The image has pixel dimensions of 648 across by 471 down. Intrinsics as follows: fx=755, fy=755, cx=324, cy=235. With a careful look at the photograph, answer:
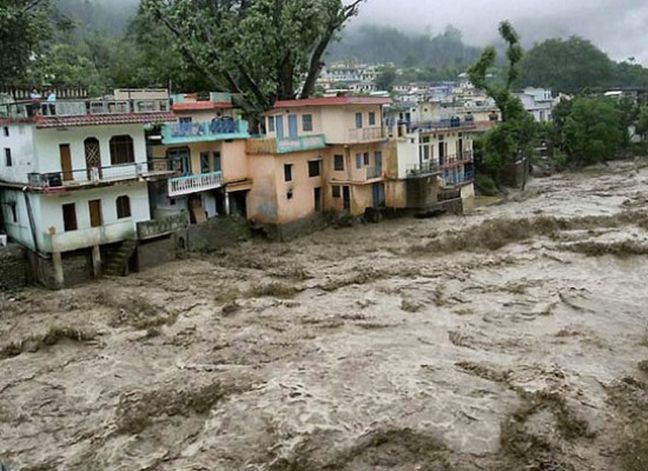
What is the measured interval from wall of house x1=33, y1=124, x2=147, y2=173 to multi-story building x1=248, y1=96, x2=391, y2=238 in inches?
253

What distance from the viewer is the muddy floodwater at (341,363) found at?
46.9 ft

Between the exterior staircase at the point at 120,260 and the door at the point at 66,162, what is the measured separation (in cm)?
313

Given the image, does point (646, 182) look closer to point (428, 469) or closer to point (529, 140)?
point (529, 140)

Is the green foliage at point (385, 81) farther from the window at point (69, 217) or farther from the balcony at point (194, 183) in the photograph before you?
the window at point (69, 217)

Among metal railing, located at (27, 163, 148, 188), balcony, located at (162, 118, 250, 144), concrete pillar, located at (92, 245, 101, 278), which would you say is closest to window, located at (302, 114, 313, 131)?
balcony, located at (162, 118, 250, 144)

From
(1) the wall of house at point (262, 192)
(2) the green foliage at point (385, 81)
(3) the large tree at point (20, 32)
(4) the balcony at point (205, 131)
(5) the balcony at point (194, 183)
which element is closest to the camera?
(5) the balcony at point (194, 183)

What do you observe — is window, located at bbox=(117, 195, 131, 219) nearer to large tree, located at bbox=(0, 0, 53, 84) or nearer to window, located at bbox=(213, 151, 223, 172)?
window, located at bbox=(213, 151, 223, 172)

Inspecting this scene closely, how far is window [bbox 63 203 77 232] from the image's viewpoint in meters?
25.7

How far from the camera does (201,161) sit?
32531mm

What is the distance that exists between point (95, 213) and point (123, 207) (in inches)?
47.9

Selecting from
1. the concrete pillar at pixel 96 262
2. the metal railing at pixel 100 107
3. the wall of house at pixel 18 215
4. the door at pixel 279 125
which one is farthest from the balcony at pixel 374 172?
the wall of house at pixel 18 215

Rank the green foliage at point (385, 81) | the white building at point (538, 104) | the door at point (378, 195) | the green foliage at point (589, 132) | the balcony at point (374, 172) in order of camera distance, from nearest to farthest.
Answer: the balcony at point (374, 172) → the door at point (378, 195) → the green foliage at point (589, 132) → the white building at point (538, 104) → the green foliage at point (385, 81)

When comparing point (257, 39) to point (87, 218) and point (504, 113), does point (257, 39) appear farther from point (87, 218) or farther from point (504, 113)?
point (504, 113)

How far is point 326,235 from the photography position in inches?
1339
